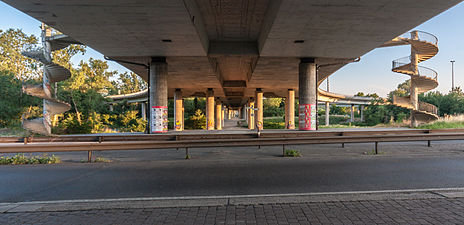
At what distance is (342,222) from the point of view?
350 centimetres

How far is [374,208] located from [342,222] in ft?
3.01

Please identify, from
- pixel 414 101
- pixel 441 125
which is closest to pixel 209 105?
pixel 414 101

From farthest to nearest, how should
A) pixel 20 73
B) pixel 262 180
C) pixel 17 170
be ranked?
pixel 20 73
pixel 17 170
pixel 262 180

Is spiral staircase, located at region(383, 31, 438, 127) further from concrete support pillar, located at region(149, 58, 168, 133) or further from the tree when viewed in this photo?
the tree

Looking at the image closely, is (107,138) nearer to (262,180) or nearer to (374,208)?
(262,180)

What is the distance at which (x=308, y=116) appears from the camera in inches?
777

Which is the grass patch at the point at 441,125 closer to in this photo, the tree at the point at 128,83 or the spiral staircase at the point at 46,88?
the spiral staircase at the point at 46,88

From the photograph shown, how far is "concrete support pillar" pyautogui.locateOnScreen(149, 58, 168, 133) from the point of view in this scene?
1916 cm

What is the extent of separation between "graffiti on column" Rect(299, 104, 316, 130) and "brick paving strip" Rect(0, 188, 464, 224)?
49.4ft

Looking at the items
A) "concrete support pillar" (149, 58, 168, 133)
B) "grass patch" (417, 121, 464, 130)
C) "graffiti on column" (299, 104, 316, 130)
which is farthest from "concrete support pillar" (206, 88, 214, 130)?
"grass patch" (417, 121, 464, 130)

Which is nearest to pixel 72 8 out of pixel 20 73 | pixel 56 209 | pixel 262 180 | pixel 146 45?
pixel 146 45

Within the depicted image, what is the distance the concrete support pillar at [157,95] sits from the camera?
1916 cm

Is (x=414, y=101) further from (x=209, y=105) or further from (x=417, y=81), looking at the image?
(x=209, y=105)

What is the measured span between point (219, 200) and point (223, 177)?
70.3 inches
